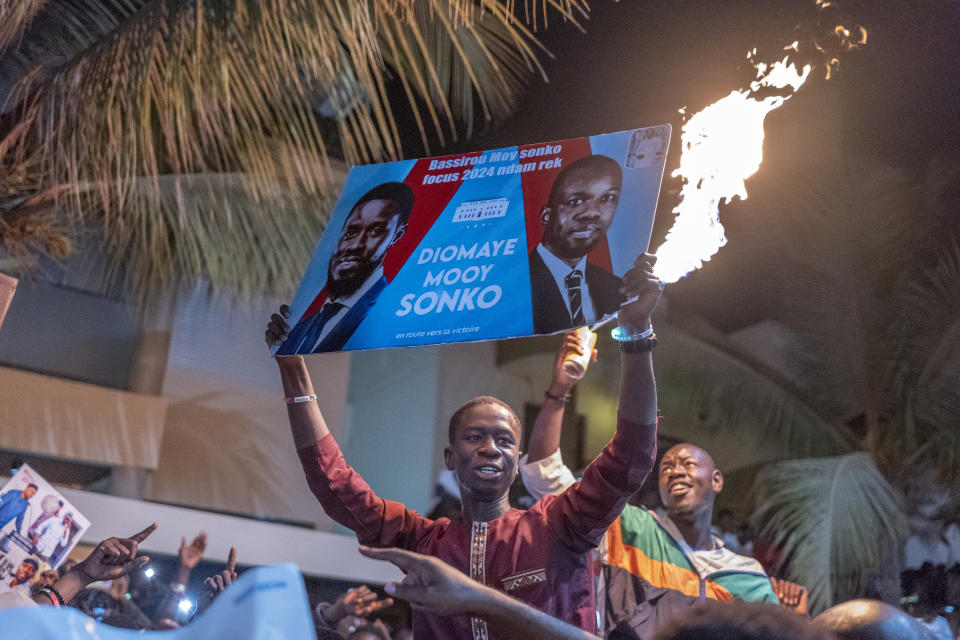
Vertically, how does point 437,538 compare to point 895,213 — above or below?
below

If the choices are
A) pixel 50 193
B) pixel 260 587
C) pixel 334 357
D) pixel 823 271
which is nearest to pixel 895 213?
pixel 823 271

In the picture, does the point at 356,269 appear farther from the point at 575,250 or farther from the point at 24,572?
the point at 24,572

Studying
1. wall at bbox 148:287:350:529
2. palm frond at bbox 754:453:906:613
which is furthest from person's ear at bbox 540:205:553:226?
wall at bbox 148:287:350:529

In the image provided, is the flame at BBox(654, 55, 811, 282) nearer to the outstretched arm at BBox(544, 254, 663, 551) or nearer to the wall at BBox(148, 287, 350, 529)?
the outstretched arm at BBox(544, 254, 663, 551)

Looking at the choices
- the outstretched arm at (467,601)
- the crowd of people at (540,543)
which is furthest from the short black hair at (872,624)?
the outstretched arm at (467,601)

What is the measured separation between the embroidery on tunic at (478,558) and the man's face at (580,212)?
88 centimetres

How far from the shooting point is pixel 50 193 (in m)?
7.42

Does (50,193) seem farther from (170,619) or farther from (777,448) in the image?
(777,448)

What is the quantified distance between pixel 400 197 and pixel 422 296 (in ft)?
1.48

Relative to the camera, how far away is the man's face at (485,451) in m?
3.19

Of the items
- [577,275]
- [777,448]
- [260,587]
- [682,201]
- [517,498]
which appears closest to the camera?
[260,587]

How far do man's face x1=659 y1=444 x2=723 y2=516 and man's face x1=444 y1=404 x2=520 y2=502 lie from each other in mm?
1872

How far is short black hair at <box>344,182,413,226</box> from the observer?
11.1ft

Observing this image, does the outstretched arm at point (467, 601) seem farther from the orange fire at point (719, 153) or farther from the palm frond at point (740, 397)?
the palm frond at point (740, 397)
